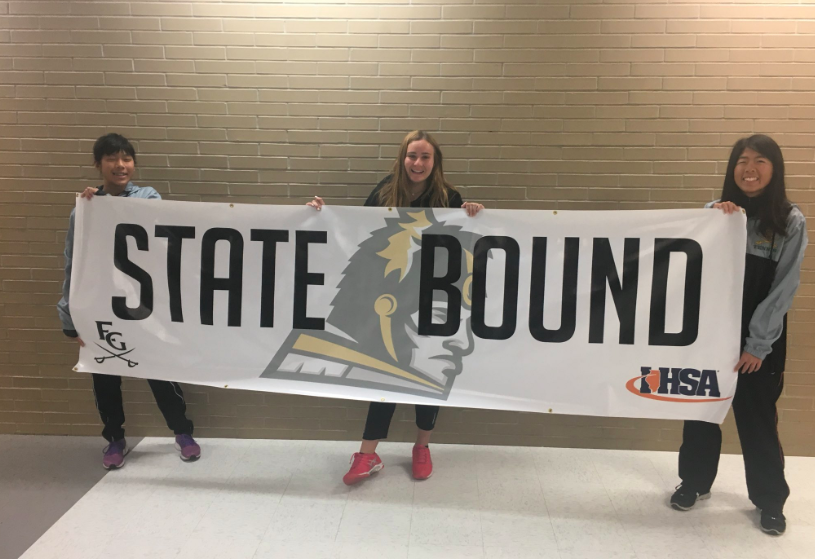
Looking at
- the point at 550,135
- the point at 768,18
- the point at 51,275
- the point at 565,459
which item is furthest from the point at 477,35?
the point at 51,275

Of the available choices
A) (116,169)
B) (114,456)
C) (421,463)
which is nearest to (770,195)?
(421,463)

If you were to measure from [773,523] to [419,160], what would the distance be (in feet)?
7.11

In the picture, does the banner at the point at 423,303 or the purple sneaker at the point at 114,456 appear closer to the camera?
the banner at the point at 423,303

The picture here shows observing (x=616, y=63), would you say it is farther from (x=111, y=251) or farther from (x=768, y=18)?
(x=111, y=251)

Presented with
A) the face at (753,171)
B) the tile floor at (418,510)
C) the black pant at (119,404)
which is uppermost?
the face at (753,171)

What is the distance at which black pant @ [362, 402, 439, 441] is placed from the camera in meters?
2.46

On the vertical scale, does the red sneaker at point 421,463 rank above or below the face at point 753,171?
below

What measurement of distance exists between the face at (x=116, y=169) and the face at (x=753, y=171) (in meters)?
2.75

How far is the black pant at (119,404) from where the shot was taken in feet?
8.54

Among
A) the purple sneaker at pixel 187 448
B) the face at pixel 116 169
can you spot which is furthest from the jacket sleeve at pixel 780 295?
the face at pixel 116 169

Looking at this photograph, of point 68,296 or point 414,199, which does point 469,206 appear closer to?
point 414,199

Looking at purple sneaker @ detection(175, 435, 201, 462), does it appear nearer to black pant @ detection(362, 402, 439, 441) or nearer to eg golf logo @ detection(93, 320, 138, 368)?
eg golf logo @ detection(93, 320, 138, 368)

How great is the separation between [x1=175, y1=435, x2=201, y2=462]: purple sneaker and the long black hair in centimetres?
287

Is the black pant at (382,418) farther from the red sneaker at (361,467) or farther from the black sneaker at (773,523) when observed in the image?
the black sneaker at (773,523)
